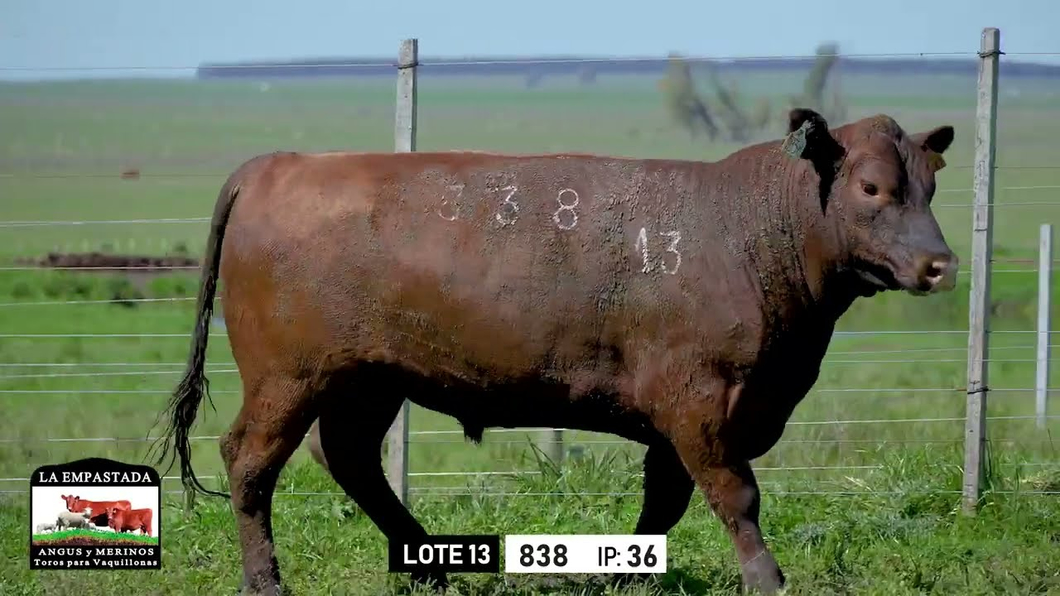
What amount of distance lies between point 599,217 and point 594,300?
14.5 inches

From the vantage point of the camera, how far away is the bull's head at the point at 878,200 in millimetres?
5617

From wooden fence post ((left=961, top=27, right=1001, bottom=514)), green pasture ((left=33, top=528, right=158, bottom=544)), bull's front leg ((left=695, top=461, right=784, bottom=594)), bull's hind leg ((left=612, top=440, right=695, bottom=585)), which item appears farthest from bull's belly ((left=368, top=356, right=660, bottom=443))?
wooden fence post ((left=961, top=27, right=1001, bottom=514))

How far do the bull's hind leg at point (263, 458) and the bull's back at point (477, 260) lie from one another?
0.84 ft

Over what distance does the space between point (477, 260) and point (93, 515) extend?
2.20m

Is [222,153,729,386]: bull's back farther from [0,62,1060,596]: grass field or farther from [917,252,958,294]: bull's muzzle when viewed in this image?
[0,62,1060,596]: grass field

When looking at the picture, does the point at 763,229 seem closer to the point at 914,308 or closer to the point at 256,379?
the point at 256,379

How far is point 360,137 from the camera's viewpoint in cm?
5069

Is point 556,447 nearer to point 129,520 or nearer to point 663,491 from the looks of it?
point 663,491

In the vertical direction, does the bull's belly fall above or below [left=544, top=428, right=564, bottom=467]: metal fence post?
above

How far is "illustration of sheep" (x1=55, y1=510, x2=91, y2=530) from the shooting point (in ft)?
21.6

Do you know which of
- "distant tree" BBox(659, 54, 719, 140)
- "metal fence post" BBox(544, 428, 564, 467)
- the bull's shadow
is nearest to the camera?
the bull's shadow

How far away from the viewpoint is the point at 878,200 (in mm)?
5766

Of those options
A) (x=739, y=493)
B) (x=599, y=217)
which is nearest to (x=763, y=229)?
(x=599, y=217)

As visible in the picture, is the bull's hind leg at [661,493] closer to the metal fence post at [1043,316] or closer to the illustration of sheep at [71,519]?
the illustration of sheep at [71,519]
